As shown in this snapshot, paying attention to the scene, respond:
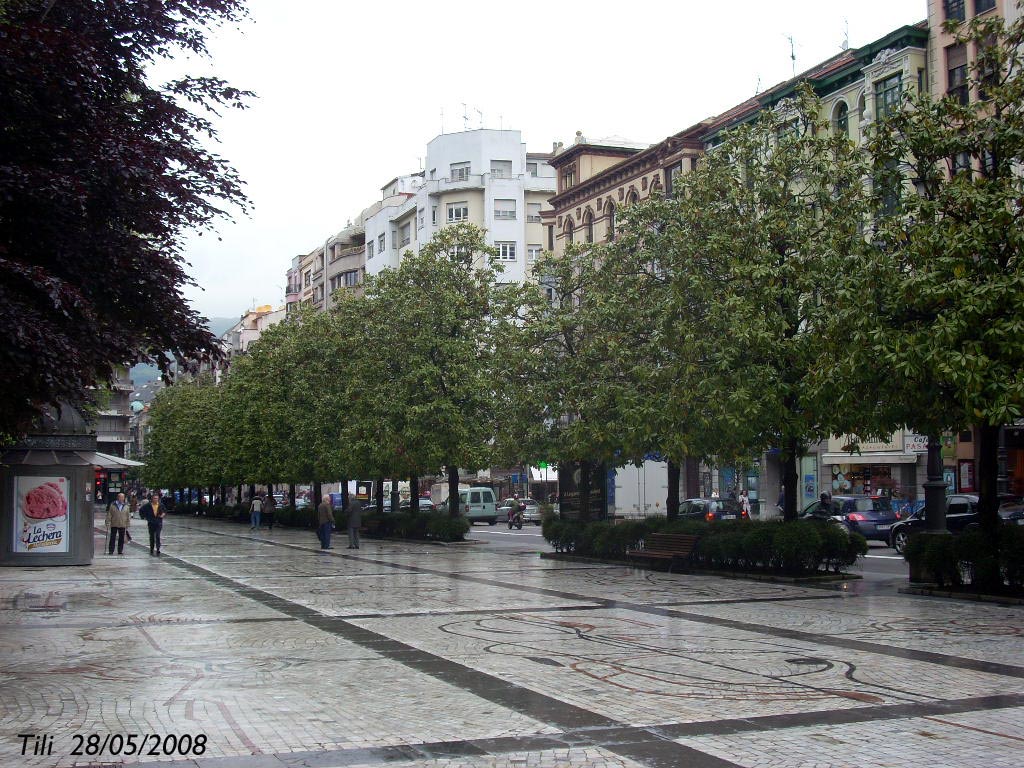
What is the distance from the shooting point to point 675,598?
18391 millimetres

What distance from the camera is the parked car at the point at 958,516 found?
3094cm

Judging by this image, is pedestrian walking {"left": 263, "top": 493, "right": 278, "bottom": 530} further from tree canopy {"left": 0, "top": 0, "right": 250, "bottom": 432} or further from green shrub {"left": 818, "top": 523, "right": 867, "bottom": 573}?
tree canopy {"left": 0, "top": 0, "right": 250, "bottom": 432}

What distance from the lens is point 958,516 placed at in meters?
32.4

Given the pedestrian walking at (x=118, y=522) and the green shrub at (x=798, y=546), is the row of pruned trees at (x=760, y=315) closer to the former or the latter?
the green shrub at (x=798, y=546)

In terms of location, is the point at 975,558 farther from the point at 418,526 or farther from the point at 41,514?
the point at 418,526

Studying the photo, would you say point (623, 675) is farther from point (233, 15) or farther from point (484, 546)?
point (484, 546)

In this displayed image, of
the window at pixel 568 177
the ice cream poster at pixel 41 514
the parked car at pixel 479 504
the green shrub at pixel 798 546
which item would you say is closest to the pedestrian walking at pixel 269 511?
the parked car at pixel 479 504

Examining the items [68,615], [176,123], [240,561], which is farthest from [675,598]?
[240,561]

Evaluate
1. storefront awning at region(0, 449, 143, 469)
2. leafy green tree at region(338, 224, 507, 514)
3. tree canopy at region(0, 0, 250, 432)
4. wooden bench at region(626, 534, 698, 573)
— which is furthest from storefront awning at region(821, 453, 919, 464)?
tree canopy at region(0, 0, 250, 432)

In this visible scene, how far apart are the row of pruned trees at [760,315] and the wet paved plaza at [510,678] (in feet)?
11.7

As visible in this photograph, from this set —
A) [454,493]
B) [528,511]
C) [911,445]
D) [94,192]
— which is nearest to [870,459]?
[911,445]

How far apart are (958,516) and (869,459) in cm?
1466

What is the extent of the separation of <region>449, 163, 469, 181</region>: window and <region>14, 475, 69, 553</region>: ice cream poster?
228 ft

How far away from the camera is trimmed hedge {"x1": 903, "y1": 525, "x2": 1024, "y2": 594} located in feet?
56.9
